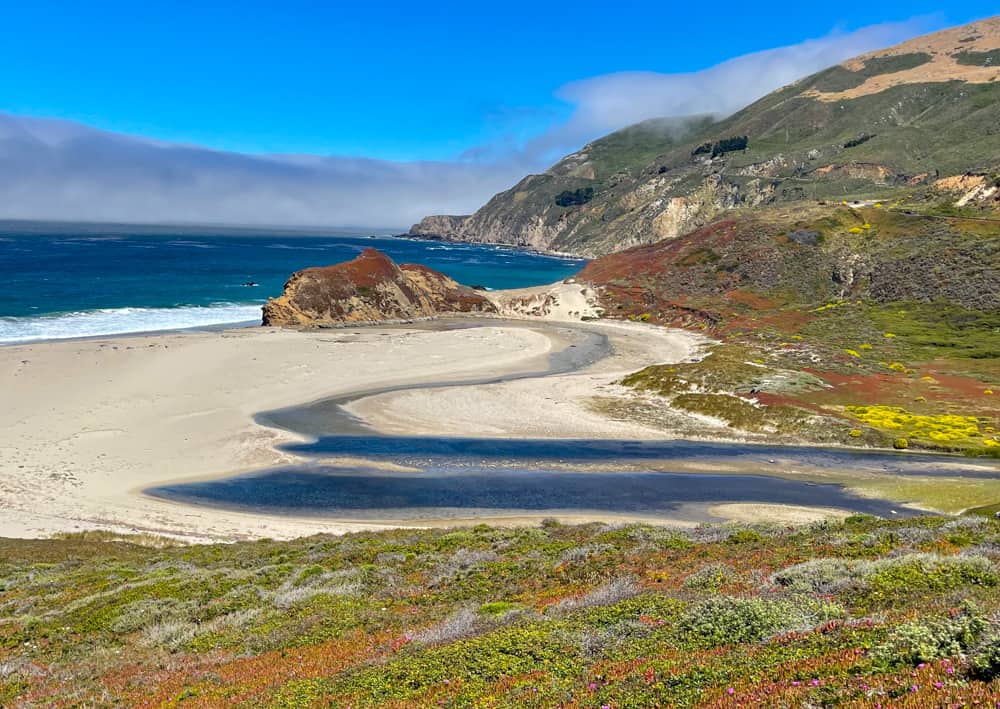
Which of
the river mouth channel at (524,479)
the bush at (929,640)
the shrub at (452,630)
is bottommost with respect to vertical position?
the river mouth channel at (524,479)

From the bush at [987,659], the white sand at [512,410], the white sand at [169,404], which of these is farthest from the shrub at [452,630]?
the white sand at [512,410]

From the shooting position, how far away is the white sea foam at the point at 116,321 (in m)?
59.8

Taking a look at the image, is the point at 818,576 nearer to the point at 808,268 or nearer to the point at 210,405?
the point at 210,405

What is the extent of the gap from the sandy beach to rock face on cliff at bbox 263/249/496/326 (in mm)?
6711

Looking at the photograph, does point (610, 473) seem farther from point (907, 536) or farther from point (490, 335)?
point (490, 335)

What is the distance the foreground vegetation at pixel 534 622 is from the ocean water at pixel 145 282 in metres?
56.1

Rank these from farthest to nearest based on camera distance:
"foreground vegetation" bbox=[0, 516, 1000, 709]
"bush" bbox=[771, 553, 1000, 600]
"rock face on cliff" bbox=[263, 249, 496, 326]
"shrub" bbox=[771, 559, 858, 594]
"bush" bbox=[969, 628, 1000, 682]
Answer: "rock face on cliff" bbox=[263, 249, 496, 326] < "shrub" bbox=[771, 559, 858, 594] < "bush" bbox=[771, 553, 1000, 600] < "foreground vegetation" bbox=[0, 516, 1000, 709] < "bush" bbox=[969, 628, 1000, 682]

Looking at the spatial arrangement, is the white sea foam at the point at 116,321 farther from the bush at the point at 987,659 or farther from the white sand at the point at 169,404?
the bush at the point at 987,659

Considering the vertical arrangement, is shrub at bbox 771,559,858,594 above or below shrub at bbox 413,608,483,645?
above

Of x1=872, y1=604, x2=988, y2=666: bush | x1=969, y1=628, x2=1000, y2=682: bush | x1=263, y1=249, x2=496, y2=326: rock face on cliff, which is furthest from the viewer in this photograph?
x1=263, y1=249, x2=496, y2=326: rock face on cliff

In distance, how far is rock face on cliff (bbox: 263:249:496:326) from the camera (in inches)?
2840

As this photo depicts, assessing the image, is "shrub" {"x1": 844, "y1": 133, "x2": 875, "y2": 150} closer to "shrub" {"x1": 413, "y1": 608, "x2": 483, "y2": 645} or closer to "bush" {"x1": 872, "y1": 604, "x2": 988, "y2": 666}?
"shrub" {"x1": 413, "y1": 608, "x2": 483, "y2": 645}

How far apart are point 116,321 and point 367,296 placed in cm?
2892

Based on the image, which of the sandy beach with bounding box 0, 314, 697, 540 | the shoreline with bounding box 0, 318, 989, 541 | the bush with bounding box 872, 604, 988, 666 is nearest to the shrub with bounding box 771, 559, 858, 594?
the bush with bounding box 872, 604, 988, 666
